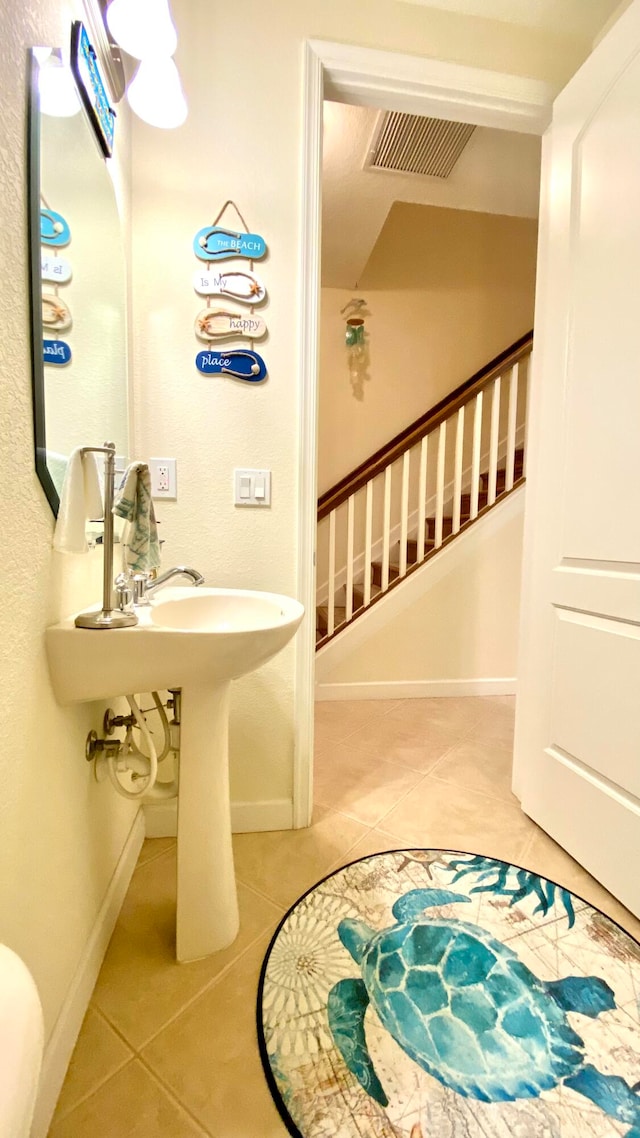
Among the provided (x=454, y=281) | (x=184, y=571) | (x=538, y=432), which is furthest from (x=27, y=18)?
(x=454, y=281)

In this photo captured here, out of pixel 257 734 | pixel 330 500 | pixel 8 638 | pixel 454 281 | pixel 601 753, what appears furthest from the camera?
pixel 454 281

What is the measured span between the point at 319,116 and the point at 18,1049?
1.89 metres

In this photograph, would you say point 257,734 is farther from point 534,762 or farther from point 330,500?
point 330,500

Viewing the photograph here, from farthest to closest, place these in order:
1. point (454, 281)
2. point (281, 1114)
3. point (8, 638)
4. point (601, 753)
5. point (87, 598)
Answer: point (454, 281), point (601, 753), point (87, 598), point (281, 1114), point (8, 638)

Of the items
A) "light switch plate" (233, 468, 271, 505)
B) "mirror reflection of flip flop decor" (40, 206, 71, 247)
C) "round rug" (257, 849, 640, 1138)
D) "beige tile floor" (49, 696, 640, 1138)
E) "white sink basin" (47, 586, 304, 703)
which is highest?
"mirror reflection of flip flop decor" (40, 206, 71, 247)

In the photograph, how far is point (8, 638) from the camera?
0.65m

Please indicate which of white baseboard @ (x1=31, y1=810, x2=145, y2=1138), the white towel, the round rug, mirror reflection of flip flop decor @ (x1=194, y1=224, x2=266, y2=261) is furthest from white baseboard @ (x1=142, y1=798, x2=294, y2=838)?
mirror reflection of flip flop decor @ (x1=194, y1=224, x2=266, y2=261)

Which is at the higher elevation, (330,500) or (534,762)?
(330,500)

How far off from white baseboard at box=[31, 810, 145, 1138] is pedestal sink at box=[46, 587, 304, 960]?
0.58 feet

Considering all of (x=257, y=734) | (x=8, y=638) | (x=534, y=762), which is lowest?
(x=534, y=762)

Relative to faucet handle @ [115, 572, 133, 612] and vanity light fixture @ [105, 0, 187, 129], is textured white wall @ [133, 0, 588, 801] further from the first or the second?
faucet handle @ [115, 572, 133, 612]

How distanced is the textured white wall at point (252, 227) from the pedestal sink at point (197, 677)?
0.91 ft

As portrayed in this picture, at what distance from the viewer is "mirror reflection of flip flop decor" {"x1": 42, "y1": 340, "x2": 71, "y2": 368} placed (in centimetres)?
79

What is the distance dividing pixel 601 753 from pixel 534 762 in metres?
0.30
